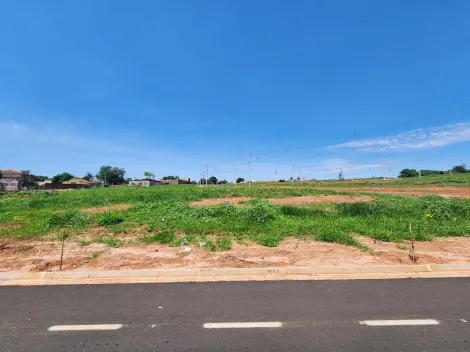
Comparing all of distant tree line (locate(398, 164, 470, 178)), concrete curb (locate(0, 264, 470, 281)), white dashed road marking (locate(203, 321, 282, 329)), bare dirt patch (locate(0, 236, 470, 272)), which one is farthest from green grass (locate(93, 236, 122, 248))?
distant tree line (locate(398, 164, 470, 178))

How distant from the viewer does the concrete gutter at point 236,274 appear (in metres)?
6.02

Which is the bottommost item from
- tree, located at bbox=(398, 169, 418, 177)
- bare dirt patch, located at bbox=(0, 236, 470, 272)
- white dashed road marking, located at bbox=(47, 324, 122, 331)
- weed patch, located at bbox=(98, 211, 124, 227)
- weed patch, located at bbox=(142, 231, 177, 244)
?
white dashed road marking, located at bbox=(47, 324, 122, 331)

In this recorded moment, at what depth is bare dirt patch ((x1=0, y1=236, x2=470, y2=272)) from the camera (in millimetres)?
6844

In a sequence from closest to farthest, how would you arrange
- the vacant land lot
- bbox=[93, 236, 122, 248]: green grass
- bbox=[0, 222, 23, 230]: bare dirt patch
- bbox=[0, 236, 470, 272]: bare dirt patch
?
1. bbox=[0, 236, 470, 272]: bare dirt patch
2. the vacant land lot
3. bbox=[93, 236, 122, 248]: green grass
4. bbox=[0, 222, 23, 230]: bare dirt patch

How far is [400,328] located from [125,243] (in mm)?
8333

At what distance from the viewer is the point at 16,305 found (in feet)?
15.6

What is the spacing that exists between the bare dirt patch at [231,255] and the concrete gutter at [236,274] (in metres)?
0.38

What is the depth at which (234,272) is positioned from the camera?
6297mm

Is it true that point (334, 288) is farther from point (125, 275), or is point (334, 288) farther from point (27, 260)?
point (27, 260)

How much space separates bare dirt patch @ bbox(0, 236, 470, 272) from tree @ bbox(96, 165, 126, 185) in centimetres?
13638

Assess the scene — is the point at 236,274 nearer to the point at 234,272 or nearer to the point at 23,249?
the point at 234,272

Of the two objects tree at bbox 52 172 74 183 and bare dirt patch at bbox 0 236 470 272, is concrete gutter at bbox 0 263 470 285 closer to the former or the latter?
bare dirt patch at bbox 0 236 470 272

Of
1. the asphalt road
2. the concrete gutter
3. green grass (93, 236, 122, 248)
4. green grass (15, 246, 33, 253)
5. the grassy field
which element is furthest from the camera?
the grassy field

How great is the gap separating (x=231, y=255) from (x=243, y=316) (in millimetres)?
3275
